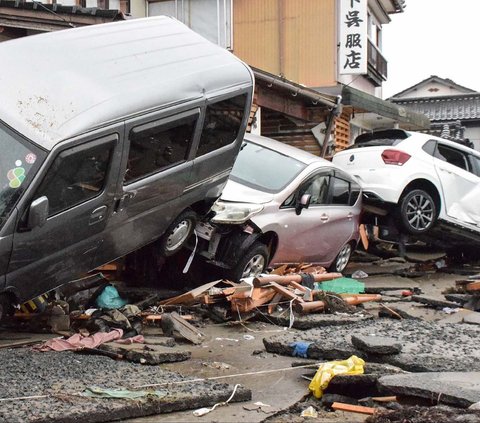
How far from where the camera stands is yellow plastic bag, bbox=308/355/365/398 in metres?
5.08

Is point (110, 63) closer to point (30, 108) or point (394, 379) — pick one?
point (30, 108)

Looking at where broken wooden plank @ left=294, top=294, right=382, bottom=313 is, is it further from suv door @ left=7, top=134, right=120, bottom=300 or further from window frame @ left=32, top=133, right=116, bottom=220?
window frame @ left=32, top=133, right=116, bottom=220

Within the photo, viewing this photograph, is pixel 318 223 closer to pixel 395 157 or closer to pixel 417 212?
pixel 395 157

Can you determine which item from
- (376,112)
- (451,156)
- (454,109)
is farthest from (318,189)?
(454,109)

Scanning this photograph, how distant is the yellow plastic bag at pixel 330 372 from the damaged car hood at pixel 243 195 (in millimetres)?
3927

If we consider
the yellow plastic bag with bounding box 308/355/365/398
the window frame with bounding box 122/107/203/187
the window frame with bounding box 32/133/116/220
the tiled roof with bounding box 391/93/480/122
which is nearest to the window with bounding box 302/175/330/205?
the window frame with bounding box 122/107/203/187

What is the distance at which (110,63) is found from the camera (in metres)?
6.70

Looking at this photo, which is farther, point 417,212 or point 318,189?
point 417,212

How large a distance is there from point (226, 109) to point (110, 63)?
1.58m

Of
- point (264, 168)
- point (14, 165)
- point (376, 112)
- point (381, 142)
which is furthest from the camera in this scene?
point (376, 112)

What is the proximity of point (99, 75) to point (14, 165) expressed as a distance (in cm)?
132

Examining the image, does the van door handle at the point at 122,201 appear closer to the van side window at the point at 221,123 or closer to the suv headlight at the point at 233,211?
the van side window at the point at 221,123

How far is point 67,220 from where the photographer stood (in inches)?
239

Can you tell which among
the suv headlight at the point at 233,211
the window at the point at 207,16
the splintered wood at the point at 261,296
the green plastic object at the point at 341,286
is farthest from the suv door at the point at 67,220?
the window at the point at 207,16
